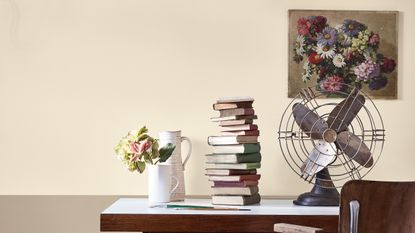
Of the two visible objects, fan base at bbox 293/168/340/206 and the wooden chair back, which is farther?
fan base at bbox 293/168/340/206

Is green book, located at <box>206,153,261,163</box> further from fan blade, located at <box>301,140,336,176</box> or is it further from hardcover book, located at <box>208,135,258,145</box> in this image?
fan blade, located at <box>301,140,336,176</box>

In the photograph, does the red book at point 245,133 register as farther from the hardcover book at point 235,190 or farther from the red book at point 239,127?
the hardcover book at point 235,190

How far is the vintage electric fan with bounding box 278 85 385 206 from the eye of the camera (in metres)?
3.54

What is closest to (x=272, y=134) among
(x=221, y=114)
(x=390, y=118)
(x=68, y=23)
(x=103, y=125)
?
(x=221, y=114)

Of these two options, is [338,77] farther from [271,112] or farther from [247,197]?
[247,197]

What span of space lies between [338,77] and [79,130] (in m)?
1.42

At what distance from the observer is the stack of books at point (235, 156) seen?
11.5ft

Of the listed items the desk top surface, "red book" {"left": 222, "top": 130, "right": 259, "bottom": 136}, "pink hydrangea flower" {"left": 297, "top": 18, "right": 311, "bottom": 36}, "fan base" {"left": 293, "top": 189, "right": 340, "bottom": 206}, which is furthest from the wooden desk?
"pink hydrangea flower" {"left": 297, "top": 18, "right": 311, "bottom": 36}

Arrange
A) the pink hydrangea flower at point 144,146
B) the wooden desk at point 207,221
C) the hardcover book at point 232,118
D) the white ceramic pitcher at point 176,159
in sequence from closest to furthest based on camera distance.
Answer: the wooden desk at point 207,221, the pink hydrangea flower at point 144,146, the hardcover book at point 232,118, the white ceramic pitcher at point 176,159

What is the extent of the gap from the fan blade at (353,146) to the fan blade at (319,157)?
0.05 meters

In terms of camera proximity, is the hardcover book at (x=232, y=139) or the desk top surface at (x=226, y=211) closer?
the desk top surface at (x=226, y=211)

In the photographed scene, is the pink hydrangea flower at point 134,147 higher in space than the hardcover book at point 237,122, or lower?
lower

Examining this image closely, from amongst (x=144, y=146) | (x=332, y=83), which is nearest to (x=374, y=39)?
(x=332, y=83)

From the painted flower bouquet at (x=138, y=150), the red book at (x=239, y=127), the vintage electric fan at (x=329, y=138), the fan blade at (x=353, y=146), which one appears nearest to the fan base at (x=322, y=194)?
the vintage electric fan at (x=329, y=138)
